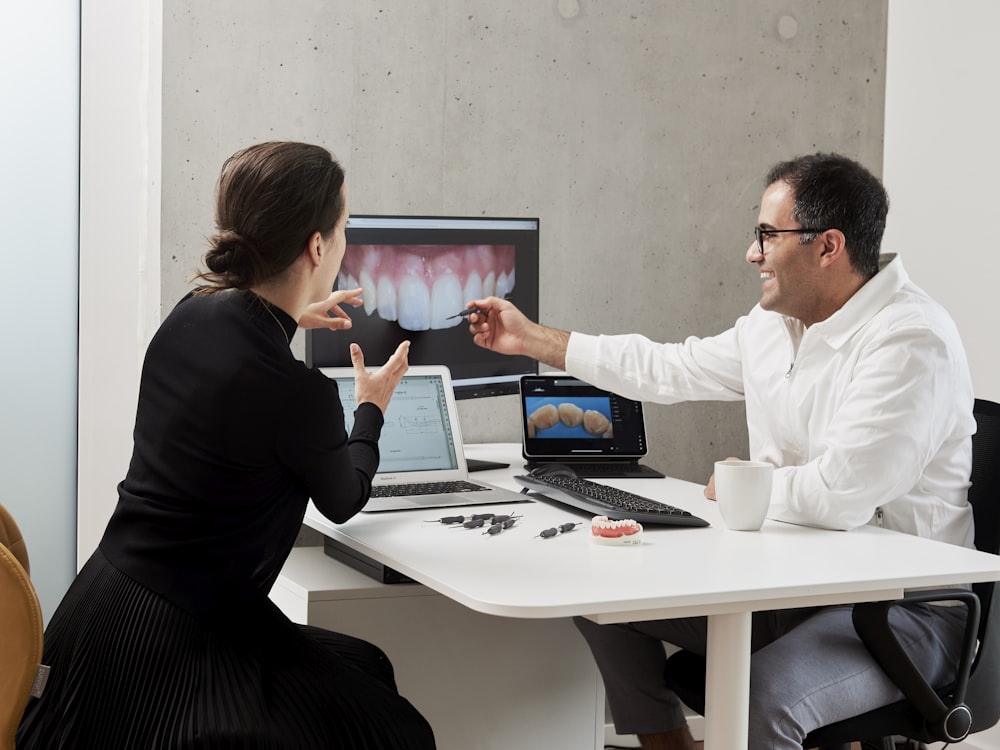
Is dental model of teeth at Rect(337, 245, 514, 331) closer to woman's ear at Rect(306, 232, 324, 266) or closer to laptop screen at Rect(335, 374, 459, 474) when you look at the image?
laptop screen at Rect(335, 374, 459, 474)

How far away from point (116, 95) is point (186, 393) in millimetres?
1521

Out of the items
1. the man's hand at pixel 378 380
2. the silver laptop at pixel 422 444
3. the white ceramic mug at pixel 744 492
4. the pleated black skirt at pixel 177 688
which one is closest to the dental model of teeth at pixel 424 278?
the silver laptop at pixel 422 444

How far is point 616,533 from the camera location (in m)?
1.84

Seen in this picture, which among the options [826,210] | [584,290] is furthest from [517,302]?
[826,210]

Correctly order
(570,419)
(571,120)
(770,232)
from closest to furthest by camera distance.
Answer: (770,232) → (570,419) → (571,120)

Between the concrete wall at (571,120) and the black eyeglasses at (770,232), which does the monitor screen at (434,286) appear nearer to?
the concrete wall at (571,120)

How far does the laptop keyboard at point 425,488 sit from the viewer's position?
7.44 ft

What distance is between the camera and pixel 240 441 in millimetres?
1604

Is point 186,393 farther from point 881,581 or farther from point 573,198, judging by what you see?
point 573,198

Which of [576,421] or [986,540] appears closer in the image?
[986,540]

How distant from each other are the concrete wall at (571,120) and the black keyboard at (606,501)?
82 centimetres

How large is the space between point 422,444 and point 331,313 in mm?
362

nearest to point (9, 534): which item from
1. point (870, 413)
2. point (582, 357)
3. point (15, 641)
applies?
point (15, 641)

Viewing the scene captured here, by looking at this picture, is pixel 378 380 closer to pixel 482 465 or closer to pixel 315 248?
pixel 315 248
